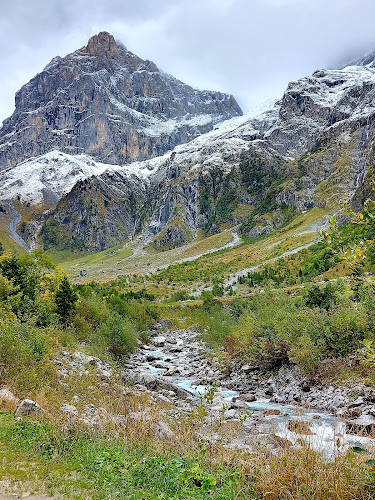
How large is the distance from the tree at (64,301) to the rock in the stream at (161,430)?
23.4 m

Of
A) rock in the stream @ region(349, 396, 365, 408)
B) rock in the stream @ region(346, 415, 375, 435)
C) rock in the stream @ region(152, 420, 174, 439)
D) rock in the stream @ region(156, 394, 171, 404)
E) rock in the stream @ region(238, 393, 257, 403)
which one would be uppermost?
rock in the stream @ region(152, 420, 174, 439)

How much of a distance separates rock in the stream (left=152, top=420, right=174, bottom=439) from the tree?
23438 millimetres

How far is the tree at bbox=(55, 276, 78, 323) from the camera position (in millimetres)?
30281

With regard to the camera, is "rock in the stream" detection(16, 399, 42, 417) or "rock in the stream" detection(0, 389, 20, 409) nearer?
"rock in the stream" detection(16, 399, 42, 417)

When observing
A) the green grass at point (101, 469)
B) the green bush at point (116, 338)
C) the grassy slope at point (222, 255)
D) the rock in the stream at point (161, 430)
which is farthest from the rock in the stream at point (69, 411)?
the grassy slope at point (222, 255)

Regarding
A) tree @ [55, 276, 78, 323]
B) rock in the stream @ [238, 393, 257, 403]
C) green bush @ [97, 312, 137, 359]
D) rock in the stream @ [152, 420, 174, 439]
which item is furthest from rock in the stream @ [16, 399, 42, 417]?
tree @ [55, 276, 78, 323]

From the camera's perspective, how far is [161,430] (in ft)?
27.7

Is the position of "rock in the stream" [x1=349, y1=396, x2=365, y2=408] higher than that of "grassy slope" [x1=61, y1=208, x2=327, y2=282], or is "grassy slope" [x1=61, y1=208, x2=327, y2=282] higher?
"rock in the stream" [x1=349, y1=396, x2=365, y2=408]

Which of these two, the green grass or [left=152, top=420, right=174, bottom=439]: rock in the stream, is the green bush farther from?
the green grass

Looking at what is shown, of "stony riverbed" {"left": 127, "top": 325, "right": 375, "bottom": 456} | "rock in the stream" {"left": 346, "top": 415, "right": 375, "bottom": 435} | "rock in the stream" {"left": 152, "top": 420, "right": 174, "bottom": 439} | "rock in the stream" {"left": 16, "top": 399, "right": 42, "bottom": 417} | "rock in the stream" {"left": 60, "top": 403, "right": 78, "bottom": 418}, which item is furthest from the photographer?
"rock in the stream" {"left": 346, "top": 415, "right": 375, "bottom": 435}

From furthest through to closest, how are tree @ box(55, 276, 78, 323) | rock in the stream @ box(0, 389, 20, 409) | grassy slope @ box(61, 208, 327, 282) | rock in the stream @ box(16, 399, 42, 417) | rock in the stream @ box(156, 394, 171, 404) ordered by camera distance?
grassy slope @ box(61, 208, 327, 282) → tree @ box(55, 276, 78, 323) → rock in the stream @ box(156, 394, 171, 404) → rock in the stream @ box(0, 389, 20, 409) → rock in the stream @ box(16, 399, 42, 417)

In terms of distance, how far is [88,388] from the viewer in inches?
506

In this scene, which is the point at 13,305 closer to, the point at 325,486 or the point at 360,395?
the point at 360,395

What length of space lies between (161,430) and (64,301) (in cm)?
2449
